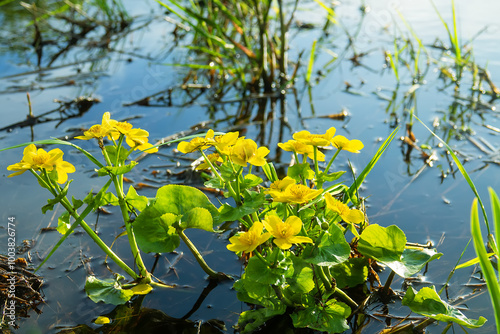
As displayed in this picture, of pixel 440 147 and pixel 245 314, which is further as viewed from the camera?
pixel 440 147

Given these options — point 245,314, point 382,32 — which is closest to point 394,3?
point 382,32

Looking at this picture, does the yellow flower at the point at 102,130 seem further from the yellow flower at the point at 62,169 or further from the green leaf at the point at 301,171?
the green leaf at the point at 301,171

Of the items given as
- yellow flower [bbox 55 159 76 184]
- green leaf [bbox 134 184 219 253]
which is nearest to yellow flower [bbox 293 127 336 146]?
green leaf [bbox 134 184 219 253]

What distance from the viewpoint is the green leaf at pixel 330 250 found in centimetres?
129

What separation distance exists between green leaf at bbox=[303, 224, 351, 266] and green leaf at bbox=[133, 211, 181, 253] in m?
0.44

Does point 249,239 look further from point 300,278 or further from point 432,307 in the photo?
point 432,307

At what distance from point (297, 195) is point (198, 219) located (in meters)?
0.33

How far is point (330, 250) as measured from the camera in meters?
1.32

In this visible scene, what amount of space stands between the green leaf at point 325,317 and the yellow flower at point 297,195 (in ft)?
1.12

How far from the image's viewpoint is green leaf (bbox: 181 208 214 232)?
4.66ft

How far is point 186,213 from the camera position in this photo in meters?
1.44

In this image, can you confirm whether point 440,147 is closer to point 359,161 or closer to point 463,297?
point 359,161

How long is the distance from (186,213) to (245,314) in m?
0.35

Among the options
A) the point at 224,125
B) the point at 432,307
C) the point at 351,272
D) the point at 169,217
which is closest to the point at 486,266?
the point at 432,307
